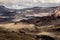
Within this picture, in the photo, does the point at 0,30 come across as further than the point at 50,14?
No

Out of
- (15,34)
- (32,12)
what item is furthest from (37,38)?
(32,12)

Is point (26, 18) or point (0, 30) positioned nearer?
point (0, 30)

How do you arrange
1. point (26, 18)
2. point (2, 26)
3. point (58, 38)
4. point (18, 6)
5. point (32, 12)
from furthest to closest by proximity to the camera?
point (18, 6) < point (32, 12) < point (26, 18) < point (2, 26) < point (58, 38)

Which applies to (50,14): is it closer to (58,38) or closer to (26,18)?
(26,18)

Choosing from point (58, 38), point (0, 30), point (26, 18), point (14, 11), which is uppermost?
point (14, 11)

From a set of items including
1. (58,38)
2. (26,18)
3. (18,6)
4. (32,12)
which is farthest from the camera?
(18,6)

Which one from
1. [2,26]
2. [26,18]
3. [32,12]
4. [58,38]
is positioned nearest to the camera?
[58,38]

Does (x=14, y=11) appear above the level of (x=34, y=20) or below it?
above

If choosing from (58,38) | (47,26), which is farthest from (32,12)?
(58,38)

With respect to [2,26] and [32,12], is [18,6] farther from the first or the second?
[2,26]
